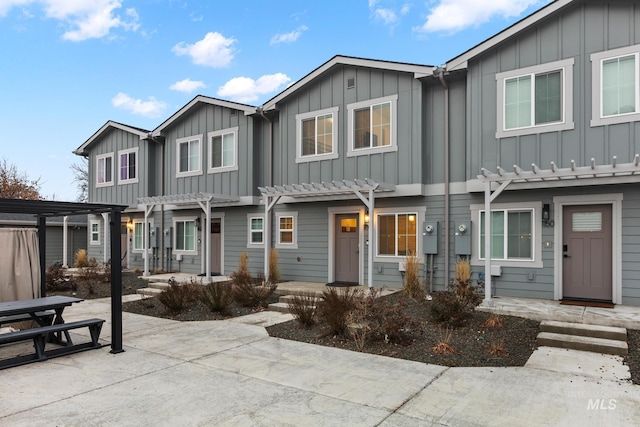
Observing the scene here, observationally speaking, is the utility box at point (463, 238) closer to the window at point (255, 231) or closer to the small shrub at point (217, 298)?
the small shrub at point (217, 298)

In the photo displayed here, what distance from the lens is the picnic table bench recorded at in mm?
5082

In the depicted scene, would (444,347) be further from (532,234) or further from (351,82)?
(351,82)

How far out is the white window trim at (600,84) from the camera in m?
7.52

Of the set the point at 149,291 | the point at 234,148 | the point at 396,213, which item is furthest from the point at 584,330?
the point at 234,148

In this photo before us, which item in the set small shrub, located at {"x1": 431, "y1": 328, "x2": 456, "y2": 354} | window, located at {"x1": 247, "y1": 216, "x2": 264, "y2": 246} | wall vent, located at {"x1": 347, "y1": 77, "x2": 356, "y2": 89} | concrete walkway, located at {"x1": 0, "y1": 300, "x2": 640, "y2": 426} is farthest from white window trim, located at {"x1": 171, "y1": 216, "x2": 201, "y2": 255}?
small shrub, located at {"x1": 431, "y1": 328, "x2": 456, "y2": 354}

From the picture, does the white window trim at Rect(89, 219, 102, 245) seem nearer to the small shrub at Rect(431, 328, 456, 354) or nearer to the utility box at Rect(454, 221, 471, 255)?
the utility box at Rect(454, 221, 471, 255)

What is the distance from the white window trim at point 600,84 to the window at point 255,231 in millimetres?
8788

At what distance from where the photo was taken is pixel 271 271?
36.6ft

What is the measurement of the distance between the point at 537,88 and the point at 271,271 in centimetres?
753

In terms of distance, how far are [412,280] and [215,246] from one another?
7.41 metres

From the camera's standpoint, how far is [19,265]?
6168 millimetres

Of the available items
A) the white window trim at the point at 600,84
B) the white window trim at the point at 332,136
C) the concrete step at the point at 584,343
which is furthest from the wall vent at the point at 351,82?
the concrete step at the point at 584,343

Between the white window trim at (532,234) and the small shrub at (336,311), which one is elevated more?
the white window trim at (532,234)

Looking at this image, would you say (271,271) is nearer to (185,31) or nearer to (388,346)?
(388,346)
